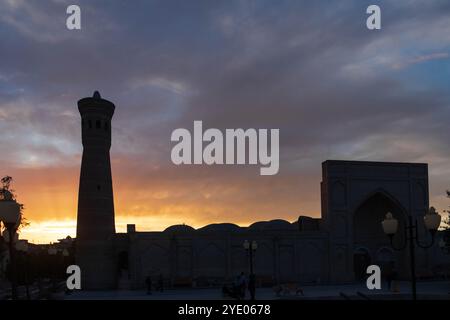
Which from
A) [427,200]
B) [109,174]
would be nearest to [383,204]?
[427,200]

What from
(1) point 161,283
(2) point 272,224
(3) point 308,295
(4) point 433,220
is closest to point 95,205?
(1) point 161,283

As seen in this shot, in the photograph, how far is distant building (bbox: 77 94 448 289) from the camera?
125ft

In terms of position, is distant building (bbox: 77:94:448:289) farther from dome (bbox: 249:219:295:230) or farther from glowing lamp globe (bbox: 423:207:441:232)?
glowing lamp globe (bbox: 423:207:441:232)

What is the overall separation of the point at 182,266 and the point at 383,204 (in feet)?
58.3

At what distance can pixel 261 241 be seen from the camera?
131 feet

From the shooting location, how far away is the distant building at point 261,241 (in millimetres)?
38188

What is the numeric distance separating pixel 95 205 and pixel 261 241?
12.3 m

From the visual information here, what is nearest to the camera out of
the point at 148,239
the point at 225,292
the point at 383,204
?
the point at 225,292

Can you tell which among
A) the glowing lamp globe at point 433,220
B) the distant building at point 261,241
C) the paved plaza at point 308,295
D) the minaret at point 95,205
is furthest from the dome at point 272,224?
the glowing lamp globe at point 433,220

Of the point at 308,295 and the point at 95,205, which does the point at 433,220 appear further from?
the point at 95,205

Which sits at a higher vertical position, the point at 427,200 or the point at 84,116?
the point at 84,116

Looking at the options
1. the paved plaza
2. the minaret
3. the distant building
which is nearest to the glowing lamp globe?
the paved plaza
